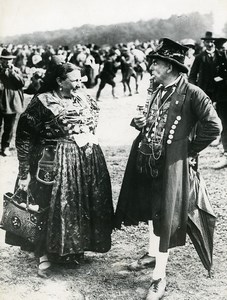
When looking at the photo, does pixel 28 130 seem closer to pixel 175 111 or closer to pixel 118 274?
pixel 175 111

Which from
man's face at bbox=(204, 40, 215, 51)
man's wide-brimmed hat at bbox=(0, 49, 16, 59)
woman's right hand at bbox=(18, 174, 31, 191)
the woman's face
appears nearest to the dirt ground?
woman's right hand at bbox=(18, 174, 31, 191)

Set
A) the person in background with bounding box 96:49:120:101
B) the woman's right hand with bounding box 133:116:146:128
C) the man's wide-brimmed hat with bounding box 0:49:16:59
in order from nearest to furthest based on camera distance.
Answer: the woman's right hand with bounding box 133:116:146:128, the man's wide-brimmed hat with bounding box 0:49:16:59, the person in background with bounding box 96:49:120:101

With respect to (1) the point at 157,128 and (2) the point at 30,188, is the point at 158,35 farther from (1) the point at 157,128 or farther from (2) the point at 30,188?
(2) the point at 30,188

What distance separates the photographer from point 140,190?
314 centimetres

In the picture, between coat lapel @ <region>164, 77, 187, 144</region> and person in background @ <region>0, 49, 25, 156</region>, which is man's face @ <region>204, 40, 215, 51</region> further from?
person in background @ <region>0, 49, 25, 156</region>

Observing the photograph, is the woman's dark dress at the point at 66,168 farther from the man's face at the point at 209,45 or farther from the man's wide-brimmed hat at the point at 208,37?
the man's face at the point at 209,45

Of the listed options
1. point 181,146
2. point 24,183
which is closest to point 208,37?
point 181,146

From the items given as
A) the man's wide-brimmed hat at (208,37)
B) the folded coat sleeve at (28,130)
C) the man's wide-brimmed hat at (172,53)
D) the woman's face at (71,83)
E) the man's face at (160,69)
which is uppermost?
the man's wide-brimmed hat at (208,37)

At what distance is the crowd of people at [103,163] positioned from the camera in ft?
9.55

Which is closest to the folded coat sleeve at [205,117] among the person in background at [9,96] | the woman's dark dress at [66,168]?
the woman's dark dress at [66,168]

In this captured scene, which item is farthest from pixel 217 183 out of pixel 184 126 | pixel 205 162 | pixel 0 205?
pixel 0 205

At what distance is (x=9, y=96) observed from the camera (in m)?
5.41

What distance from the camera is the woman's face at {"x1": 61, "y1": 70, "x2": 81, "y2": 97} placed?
3.12 m

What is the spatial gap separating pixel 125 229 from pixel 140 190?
29.2 inches
